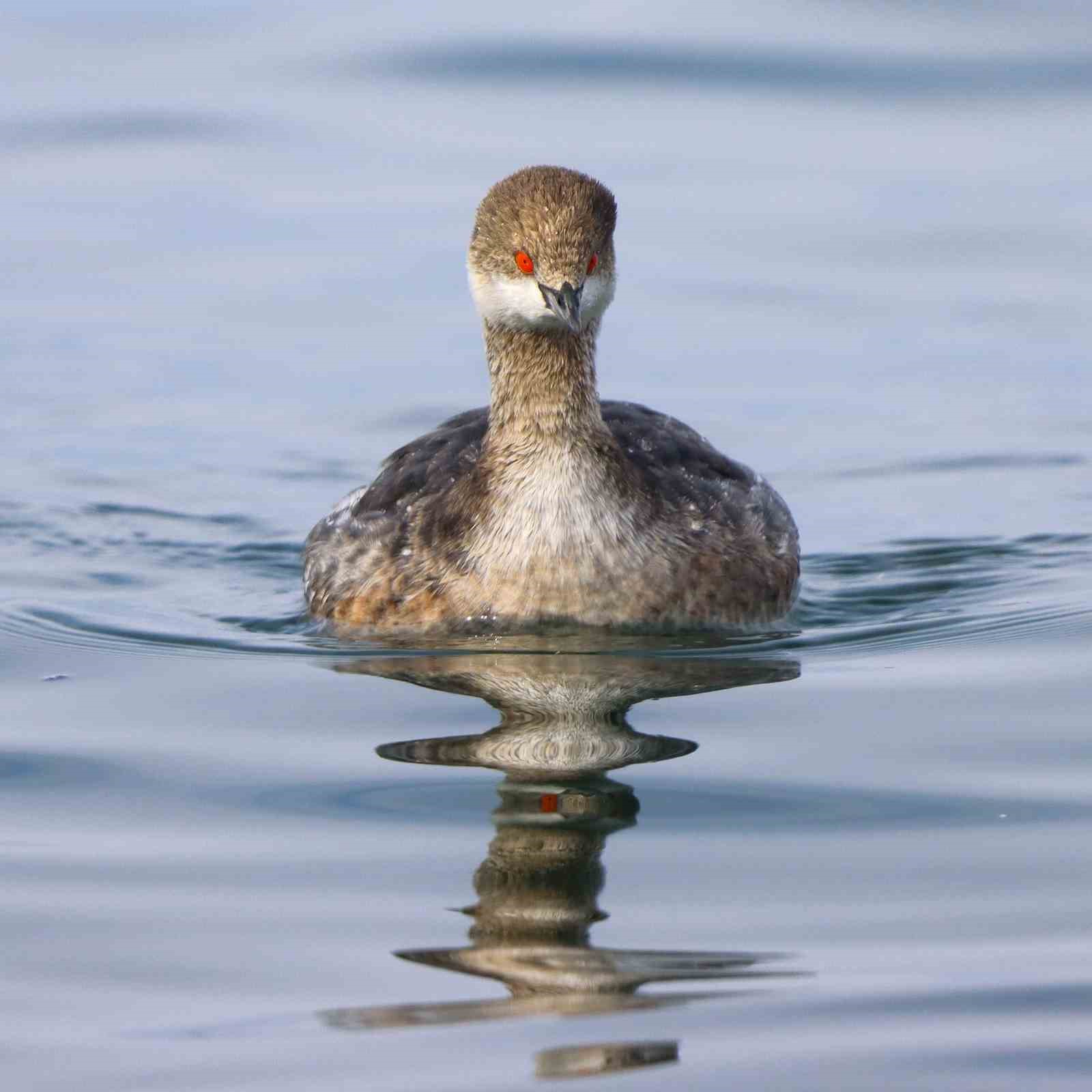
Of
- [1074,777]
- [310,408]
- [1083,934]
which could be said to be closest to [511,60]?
[310,408]

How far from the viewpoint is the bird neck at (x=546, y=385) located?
10734mm

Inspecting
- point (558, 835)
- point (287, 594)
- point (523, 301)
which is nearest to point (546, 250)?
point (523, 301)

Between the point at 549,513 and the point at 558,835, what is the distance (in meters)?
3.16

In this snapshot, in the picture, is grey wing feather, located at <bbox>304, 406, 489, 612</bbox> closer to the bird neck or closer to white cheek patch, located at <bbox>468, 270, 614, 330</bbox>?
the bird neck

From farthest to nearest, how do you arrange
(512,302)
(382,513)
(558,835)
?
(382,513) → (512,302) → (558,835)

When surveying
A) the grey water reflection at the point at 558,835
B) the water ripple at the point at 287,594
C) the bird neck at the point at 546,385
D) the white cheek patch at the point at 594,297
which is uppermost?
the white cheek patch at the point at 594,297

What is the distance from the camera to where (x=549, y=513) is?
10.6 m

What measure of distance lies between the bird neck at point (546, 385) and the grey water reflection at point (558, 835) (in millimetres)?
1147

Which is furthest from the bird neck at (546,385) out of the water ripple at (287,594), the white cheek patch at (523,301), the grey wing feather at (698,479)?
the water ripple at (287,594)

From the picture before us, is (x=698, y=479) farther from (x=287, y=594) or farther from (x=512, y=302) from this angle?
(x=287, y=594)

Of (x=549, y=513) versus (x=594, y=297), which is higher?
(x=594, y=297)

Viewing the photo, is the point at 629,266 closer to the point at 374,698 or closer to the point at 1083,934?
the point at 374,698

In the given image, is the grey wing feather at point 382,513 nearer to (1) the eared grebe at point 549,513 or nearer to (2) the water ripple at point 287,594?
(1) the eared grebe at point 549,513

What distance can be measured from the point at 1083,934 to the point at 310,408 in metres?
9.40
